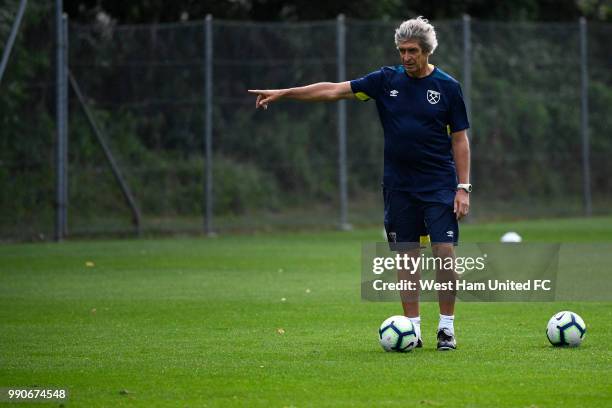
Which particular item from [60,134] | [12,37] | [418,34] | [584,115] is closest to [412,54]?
[418,34]

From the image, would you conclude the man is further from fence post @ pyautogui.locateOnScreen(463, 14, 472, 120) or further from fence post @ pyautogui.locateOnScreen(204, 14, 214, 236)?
fence post @ pyautogui.locateOnScreen(463, 14, 472, 120)

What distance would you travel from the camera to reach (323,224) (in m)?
23.1

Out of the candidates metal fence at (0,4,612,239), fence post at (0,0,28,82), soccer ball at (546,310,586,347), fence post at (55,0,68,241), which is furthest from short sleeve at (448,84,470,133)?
fence post at (55,0,68,241)

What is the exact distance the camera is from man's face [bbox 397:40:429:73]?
328 inches

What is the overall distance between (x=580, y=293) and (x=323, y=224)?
36.1 feet

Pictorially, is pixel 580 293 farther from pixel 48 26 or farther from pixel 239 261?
pixel 48 26

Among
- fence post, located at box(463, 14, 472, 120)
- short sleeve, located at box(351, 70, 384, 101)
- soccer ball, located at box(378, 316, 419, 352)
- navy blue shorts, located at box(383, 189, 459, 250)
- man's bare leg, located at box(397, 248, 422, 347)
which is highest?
fence post, located at box(463, 14, 472, 120)

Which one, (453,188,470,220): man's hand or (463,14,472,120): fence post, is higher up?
(463,14,472,120): fence post

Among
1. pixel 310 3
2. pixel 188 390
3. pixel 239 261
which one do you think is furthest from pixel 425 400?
pixel 310 3

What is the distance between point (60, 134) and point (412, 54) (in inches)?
515

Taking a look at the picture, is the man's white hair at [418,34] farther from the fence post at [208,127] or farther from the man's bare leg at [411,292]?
the fence post at [208,127]

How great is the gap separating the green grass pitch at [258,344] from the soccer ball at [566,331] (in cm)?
14

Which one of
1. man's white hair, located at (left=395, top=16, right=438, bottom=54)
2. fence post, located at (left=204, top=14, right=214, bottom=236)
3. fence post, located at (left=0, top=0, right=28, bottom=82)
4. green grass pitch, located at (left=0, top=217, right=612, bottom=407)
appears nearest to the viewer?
green grass pitch, located at (left=0, top=217, right=612, bottom=407)

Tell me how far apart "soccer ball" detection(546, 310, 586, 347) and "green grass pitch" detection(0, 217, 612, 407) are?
0.47 feet
